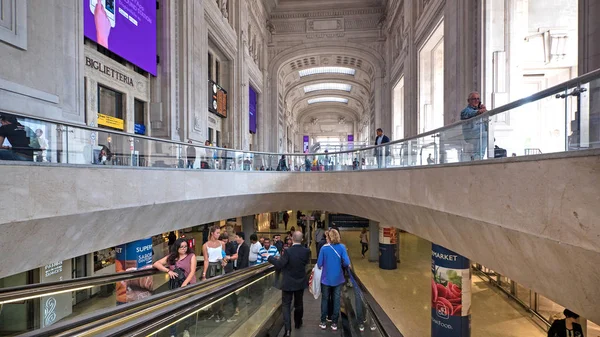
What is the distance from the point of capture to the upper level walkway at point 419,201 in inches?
121

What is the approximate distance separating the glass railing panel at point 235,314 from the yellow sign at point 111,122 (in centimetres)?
859

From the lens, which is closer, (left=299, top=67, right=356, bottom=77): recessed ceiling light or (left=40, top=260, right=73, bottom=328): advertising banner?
(left=40, top=260, right=73, bottom=328): advertising banner

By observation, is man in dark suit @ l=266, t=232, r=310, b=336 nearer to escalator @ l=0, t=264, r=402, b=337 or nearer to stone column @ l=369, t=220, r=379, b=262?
escalator @ l=0, t=264, r=402, b=337

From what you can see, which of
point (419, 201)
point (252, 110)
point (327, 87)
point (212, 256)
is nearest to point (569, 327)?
point (419, 201)

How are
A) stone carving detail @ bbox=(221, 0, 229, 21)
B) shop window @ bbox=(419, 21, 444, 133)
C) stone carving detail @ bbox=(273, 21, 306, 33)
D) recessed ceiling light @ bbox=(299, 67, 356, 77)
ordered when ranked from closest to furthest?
1. shop window @ bbox=(419, 21, 444, 133)
2. stone carving detail @ bbox=(221, 0, 229, 21)
3. stone carving detail @ bbox=(273, 21, 306, 33)
4. recessed ceiling light @ bbox=(299, 67, 356, 77)

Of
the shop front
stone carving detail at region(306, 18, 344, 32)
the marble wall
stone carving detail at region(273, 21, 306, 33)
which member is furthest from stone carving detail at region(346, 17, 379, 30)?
the marble wall

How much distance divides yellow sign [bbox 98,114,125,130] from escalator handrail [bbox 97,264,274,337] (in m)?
9.27

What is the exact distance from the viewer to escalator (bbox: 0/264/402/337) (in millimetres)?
2365

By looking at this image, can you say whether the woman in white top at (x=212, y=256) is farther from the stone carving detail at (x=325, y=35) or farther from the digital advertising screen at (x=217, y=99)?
the stone carving detail at (x=325, y=35)

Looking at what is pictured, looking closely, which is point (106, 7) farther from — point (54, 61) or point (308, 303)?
point (308, 303)

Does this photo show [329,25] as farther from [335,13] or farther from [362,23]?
[362,23]

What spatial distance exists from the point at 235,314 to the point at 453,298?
6.03 meters

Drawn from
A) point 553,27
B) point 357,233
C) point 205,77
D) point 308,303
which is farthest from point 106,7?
point 357,233

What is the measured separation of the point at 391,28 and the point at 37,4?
80.5ft
